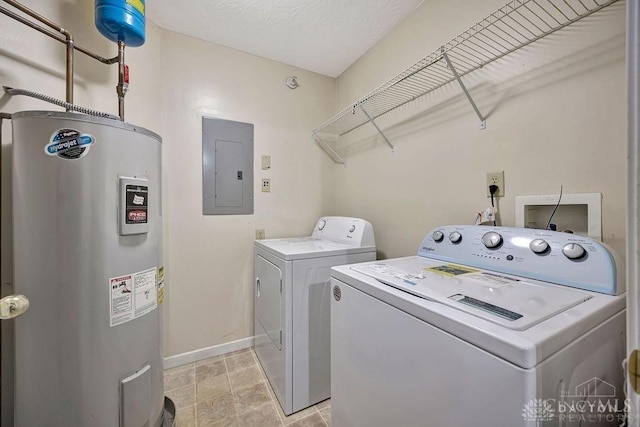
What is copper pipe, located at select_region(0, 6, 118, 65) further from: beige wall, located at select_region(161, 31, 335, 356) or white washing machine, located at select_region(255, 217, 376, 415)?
white washing machine, located at select_region(255, 217, 376, 415)

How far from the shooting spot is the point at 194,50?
1.93m

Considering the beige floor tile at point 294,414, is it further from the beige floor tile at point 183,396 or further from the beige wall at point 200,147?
the beige wall at point 200,147

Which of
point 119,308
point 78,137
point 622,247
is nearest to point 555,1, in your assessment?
point 622,247

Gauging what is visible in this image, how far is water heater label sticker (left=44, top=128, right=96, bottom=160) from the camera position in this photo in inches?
34.1

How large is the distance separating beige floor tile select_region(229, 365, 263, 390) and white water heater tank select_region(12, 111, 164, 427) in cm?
77

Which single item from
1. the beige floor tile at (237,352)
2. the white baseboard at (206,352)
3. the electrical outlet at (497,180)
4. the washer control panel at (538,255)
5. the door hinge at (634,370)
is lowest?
the beige floor tile at (237,352)

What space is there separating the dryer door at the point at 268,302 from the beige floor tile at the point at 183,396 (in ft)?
1.68

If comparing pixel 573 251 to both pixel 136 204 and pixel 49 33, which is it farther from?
pixel 49 33

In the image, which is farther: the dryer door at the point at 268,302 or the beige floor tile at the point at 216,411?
the dryer door at the point at 268,302

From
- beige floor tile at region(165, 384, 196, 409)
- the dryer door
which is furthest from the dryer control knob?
beige floor tile at region(165, 384, 196, 409)

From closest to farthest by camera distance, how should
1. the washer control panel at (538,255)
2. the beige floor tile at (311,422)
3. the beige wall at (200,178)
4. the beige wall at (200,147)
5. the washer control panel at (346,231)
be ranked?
the washer control panel at (538,255) → the beige floor tile at (311,422) → the beige wall at (200,147) → the washer control panel at (346,231) → the beige wall at (200,178)

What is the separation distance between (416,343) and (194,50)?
2.42 m

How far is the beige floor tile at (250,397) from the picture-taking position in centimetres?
150
